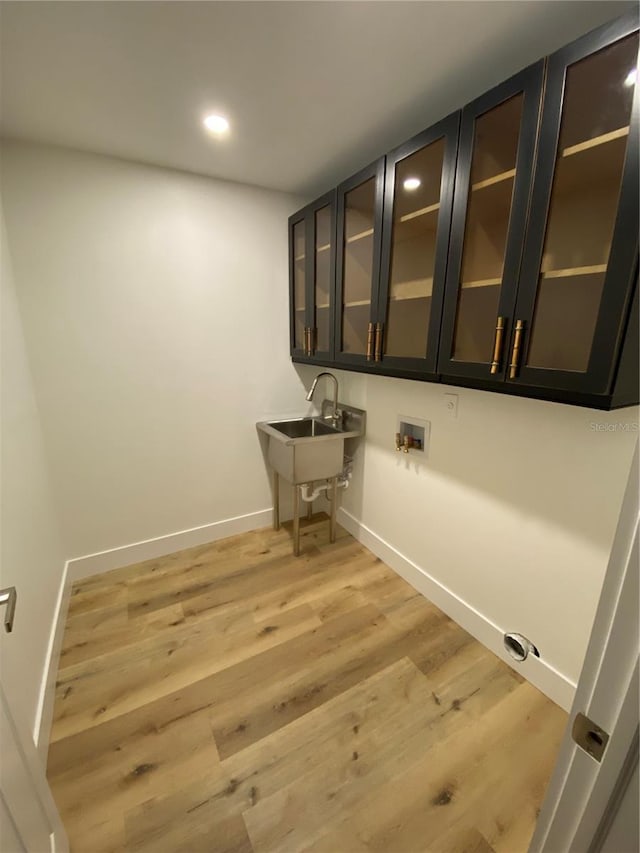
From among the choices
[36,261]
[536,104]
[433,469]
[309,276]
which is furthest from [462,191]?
[36,261]

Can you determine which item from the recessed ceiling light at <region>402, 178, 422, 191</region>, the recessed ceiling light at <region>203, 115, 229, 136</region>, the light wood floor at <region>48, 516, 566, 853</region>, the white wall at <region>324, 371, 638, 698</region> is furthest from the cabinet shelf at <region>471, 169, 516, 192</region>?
the light wood floor at <region>48, 516, 566, 853</region>

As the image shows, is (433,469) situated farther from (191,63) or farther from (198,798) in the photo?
(191,63)

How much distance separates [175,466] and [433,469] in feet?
5.45

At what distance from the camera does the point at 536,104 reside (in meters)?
0.94

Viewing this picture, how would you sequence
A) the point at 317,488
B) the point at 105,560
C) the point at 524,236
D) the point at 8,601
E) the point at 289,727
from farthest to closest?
1. the point at 317,488
2. the point at 105,560
3. the point at 289,727
4. the point at 524,236
5. the point at 8,601

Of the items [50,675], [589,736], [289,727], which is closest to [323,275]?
[589,736]

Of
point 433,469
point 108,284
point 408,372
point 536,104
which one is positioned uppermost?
point 536,104

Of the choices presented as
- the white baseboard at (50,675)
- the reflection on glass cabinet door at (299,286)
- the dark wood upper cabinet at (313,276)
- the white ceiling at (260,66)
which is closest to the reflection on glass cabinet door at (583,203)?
the white ceiling at (260,66)

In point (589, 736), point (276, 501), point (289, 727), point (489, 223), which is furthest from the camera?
point (276, 501)

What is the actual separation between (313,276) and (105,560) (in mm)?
2233

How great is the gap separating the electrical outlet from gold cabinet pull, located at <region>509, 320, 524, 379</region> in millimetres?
564

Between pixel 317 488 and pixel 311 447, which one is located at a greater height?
pixel 311 447

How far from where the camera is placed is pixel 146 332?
1.94 meters

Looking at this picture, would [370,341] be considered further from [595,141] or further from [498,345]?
[595,141]
